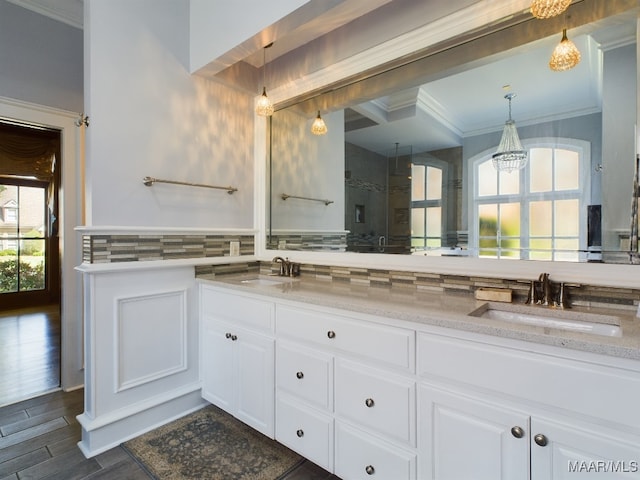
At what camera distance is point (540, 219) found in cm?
156

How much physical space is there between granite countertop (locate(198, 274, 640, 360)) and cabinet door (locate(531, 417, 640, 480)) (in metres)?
0.25

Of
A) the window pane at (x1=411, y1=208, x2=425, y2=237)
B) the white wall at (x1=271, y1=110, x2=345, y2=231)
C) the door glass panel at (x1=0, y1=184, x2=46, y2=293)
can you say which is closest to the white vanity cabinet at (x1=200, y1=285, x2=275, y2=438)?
the white wall at (x1=271, y1=110, x2=345, y2=231)

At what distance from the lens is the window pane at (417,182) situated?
1986mm

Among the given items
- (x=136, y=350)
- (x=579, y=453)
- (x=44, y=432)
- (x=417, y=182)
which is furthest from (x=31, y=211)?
(x=579, y=453)

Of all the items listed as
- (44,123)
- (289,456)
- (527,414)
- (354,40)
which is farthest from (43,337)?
(527,414)

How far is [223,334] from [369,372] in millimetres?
1080

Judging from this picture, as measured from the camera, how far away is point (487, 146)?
172 centimetres

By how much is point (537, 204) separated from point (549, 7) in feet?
2.65

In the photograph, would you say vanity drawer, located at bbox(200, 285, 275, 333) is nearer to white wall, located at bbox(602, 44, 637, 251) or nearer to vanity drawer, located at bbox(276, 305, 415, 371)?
vanity drawer, located at bbox(276, 305, 415, 371)

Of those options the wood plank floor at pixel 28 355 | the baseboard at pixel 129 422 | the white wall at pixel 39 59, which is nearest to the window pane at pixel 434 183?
the baseboard at pixel 129 422

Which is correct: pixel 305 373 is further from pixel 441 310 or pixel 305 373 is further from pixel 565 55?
pixel 565 55

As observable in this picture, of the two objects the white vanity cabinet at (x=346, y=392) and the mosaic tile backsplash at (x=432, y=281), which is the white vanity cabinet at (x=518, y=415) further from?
the mosaic tile backsplash at (x=432, y=281)

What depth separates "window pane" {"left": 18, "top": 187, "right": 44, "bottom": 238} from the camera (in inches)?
214

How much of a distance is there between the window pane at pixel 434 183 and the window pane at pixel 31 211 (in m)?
6.52
